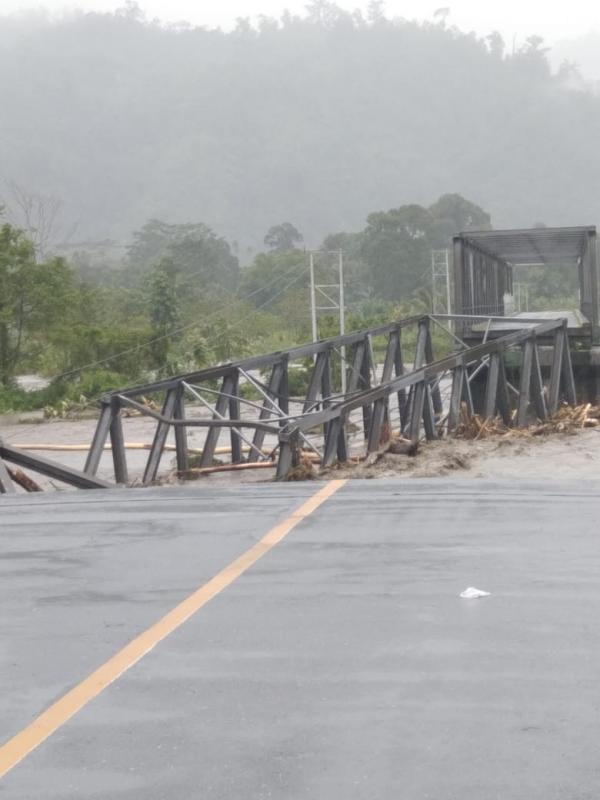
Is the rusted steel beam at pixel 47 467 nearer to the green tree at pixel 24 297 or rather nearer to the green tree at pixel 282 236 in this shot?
the green tree at pixel 24 297

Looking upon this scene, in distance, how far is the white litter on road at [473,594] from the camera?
504cm

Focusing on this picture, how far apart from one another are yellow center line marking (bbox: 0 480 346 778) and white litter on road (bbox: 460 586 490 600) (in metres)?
1.10

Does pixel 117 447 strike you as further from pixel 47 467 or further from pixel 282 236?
pixel 282 236

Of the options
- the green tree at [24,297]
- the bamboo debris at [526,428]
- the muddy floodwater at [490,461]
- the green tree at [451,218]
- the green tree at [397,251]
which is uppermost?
the green tree at [451,218]

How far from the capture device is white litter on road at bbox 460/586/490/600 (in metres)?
5.04

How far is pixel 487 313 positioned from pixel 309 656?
28.4m

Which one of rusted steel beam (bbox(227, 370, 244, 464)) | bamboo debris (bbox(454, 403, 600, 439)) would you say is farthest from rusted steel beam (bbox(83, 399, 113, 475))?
bamboo debris (bbox(454, 403, 600, 439))

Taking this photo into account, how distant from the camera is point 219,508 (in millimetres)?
7660

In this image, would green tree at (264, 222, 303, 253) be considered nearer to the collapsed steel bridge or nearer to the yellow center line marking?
the collapsed steel bridge

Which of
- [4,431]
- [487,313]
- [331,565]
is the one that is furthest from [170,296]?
[331,565]

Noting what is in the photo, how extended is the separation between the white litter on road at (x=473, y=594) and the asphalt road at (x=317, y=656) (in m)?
0.05

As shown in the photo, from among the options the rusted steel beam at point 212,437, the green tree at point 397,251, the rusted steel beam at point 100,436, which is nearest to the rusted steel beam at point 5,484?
the rusted steel beam at point 100,436

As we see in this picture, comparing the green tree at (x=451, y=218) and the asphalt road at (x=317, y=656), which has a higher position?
the green tree at (x=451, y=218)

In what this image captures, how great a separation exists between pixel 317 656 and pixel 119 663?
0.72 meters
